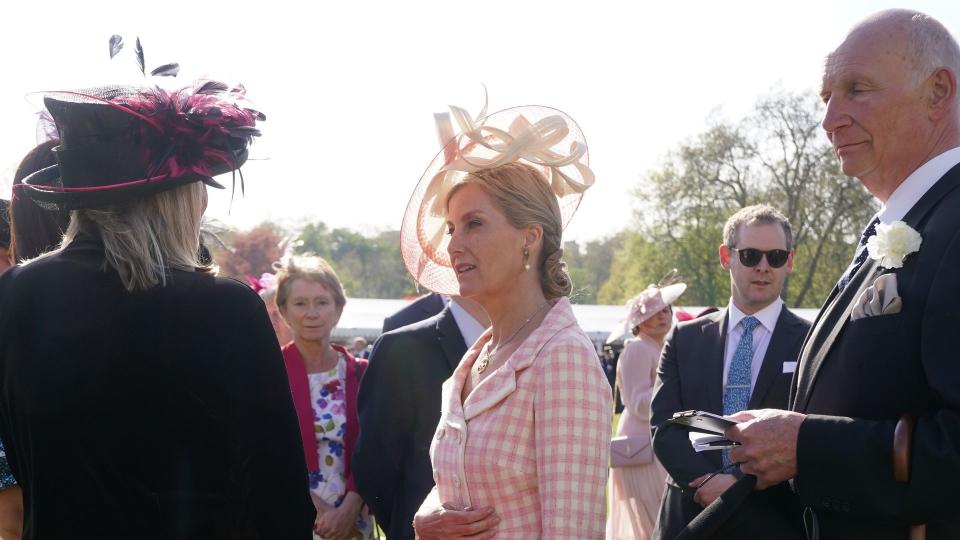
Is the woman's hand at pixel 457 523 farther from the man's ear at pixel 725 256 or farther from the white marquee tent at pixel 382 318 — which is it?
the white marquee tent at pixel 382 318

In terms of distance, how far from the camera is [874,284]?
2.41 meters

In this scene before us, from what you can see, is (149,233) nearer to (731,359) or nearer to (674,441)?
(674,441)

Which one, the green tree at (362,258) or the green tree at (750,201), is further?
the green tree at (362,258)

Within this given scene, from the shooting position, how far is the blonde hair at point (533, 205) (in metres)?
3.10

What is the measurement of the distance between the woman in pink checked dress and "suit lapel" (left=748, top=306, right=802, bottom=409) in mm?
1640

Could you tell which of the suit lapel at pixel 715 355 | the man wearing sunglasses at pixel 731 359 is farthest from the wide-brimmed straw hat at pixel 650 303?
the suit lapel at pixel 715 355

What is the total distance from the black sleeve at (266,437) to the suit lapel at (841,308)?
1.39m

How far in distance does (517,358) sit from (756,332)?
230 centimetres

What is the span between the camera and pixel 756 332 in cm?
472

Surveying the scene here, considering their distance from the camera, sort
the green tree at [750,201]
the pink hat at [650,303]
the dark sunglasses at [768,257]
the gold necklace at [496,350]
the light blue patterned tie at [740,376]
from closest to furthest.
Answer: the gold necklace at [496,350] → the light blue patterned tie at [740,376] → the dark sunglasses at [768,257] → the pink hat at [650,303] → the green tree at [750,201]

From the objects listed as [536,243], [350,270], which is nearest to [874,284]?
[536,243]

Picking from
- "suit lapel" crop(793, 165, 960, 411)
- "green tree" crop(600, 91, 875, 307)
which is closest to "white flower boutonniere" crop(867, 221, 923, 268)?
"suit lapel" crop(793, 165, 960, 411)

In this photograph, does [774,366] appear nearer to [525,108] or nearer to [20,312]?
[525,108]

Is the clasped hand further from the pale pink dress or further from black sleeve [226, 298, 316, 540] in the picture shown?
the pale pink dress
